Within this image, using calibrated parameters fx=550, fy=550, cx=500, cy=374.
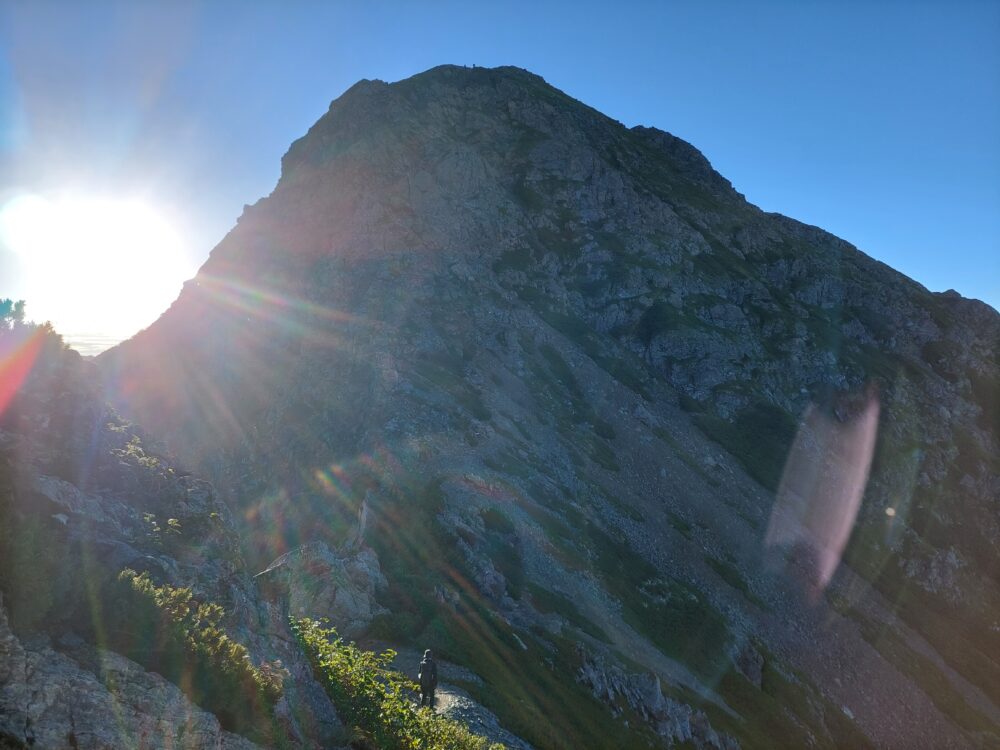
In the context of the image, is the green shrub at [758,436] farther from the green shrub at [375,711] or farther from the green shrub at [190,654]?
the green shrub at [190,654]

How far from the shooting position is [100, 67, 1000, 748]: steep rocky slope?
156 ft

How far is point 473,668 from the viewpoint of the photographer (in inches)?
1152

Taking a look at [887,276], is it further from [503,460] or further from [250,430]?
[250,430]

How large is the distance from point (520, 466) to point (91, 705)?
61942 millimetres

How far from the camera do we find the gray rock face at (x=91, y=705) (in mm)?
9047

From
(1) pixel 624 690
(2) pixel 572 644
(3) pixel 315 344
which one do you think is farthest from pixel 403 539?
(3) pixel 315 344

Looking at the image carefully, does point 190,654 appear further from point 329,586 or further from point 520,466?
→ point 520,466

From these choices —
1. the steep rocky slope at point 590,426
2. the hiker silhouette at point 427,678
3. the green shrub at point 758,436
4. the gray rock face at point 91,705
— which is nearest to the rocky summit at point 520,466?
the gray rock face at point 91,705

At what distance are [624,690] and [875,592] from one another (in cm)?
6663

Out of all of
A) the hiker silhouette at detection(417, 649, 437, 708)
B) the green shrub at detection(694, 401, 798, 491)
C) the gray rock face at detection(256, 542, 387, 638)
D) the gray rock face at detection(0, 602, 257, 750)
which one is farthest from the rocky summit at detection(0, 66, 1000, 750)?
the hiker silhouette at detection(417, 649, 437, 708)

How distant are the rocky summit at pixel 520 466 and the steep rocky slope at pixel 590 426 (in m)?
0.56

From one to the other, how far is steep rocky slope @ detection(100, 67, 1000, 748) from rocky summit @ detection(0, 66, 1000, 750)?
1.84ft

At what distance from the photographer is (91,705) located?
1003 centimetres

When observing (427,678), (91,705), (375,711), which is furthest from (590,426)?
(91,705)
